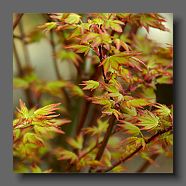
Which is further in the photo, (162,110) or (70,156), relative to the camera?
(70,156)

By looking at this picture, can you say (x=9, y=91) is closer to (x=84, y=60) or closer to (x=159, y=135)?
(x=84, y=60)

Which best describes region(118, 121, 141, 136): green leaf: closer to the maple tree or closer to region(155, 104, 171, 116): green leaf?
the maple tree

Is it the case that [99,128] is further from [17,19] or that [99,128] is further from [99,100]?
[17,19]

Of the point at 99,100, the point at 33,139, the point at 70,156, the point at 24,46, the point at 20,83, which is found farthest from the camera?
the point at 24,46

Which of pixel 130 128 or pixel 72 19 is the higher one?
pixel 72 19

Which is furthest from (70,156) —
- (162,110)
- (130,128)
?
(162,110)

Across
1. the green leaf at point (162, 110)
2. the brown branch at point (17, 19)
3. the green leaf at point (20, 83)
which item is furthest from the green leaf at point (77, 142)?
the brown branch at point (17, 19)

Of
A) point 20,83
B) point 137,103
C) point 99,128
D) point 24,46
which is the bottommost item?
point 99,128

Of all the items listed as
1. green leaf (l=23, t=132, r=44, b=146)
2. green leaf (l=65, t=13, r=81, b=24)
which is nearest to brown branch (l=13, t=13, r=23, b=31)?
green leaf (l=65, t=13, r=81, b=24)

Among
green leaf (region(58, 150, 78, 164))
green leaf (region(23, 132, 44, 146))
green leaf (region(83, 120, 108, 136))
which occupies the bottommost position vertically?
green leaf (region(58, 150, 78, 164))
